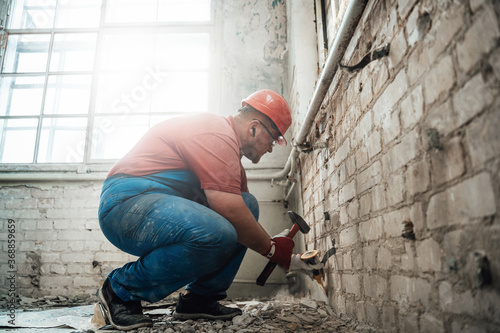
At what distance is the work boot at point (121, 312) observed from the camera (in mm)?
1683

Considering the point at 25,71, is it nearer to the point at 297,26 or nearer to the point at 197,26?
the point at 197,26

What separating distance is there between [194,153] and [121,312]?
90cm

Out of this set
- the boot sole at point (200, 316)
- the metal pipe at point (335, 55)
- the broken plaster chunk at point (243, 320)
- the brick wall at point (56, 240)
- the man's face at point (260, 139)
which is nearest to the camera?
the metal pipe at point (335, 55)

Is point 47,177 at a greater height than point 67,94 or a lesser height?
lesser

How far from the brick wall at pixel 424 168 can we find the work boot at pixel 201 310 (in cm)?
70

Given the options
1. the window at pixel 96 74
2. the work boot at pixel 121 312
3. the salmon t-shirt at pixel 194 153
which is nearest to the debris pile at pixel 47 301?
the window at pixel 96 74

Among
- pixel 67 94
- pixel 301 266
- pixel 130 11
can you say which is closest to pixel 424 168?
pixel 301 266

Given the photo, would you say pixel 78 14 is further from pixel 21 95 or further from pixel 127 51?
pixel 21 95

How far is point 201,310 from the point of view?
1944 mm

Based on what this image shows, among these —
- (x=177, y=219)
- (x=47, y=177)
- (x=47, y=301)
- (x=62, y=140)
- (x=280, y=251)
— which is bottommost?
(x=47, y=301)

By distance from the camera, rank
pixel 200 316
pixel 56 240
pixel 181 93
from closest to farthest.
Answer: pixel 200 316
pixel 56 240
pixel 181 93

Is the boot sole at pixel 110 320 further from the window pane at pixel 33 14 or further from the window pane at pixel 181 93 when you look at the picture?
the window pane at pixel 33 14

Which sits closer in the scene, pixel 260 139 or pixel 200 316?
pixel 200 316

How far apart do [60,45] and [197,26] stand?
1910 mm
